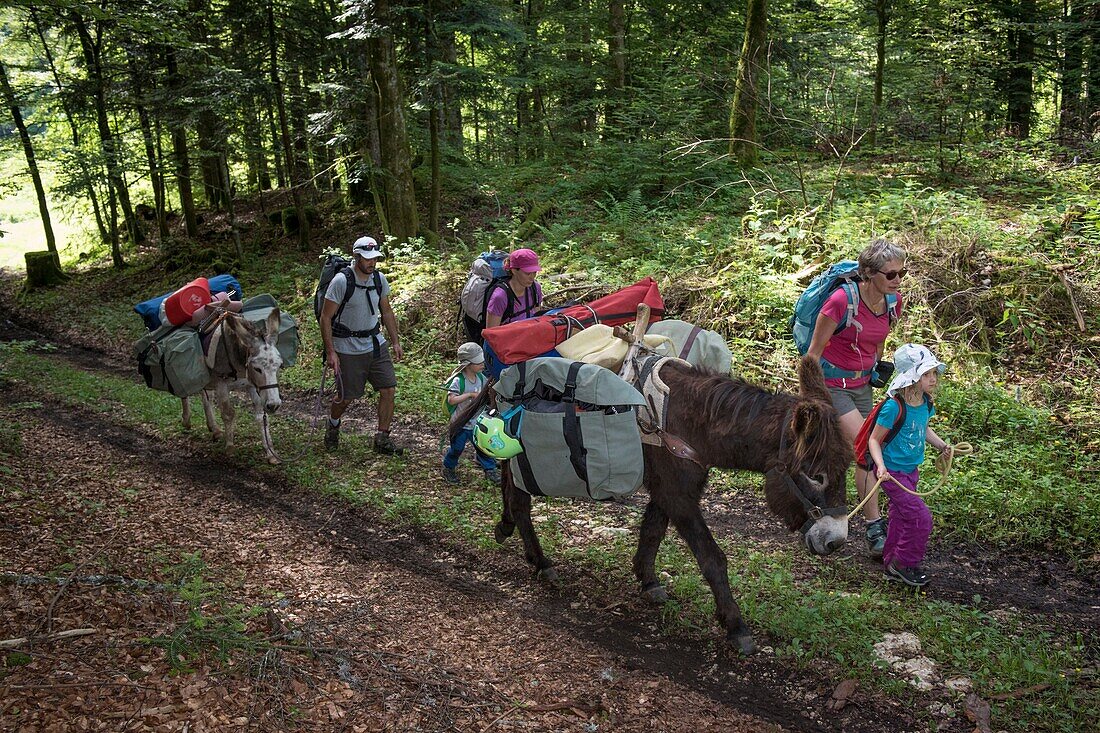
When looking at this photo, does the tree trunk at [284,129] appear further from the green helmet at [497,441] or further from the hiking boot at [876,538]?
the hiking boot at [876,538]

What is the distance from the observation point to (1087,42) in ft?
46.6

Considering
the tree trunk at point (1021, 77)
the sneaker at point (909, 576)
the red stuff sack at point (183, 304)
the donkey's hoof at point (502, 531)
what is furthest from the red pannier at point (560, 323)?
the tree trunk at point (1021, 77)

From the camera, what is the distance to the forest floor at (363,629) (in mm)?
3592

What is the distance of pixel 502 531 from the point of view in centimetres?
599

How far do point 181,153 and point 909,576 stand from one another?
2063cm

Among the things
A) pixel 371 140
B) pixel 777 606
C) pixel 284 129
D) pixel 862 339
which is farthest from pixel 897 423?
pixel 284 129

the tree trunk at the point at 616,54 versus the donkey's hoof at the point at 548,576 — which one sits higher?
the tree trunk at the point at 616,54

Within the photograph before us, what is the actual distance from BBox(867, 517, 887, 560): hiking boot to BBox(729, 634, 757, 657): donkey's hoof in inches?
72.5

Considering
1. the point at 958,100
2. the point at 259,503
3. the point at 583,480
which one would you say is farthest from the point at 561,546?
the point at 958,100

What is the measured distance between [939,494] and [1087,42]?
1291 cm

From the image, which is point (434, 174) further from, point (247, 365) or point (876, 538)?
point (876, 538)

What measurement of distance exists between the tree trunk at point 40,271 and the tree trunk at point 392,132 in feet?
43.2

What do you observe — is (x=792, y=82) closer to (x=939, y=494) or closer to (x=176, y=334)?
(x=939, y=494)

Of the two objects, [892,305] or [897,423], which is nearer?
[897,423]
